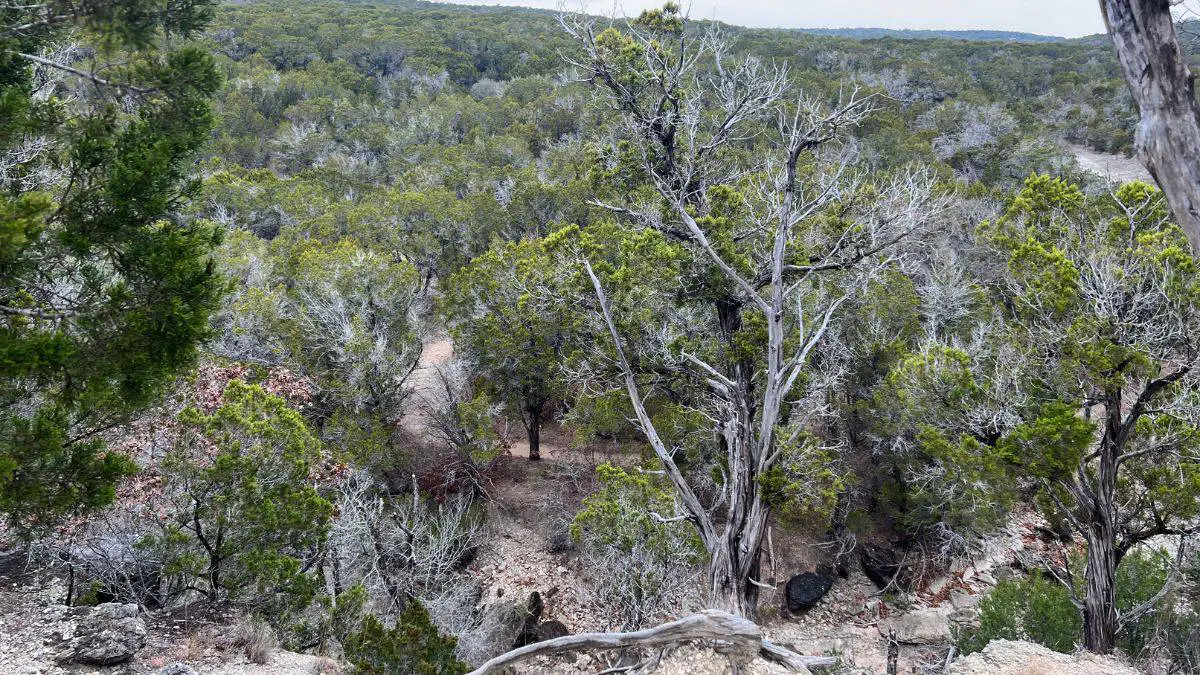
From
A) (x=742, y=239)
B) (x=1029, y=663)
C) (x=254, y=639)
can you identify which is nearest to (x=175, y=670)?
(x=254, y=639)

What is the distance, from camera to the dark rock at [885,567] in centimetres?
1215

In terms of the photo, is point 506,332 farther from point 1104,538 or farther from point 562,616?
point 1104,538

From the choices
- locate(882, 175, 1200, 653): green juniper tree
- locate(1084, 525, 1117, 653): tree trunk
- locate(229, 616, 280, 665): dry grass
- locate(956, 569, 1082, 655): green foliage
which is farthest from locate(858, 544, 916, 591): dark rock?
locate(229, 616, 280, 665): dry grass

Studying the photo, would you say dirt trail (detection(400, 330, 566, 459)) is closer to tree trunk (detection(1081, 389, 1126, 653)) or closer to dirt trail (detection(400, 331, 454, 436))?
dirt trail (detection(400, 331, 454, 436))

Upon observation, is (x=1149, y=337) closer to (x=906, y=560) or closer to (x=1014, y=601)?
(x=1014, y=601)

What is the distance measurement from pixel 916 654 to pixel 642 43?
10607mm

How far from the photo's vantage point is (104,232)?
4410 mm

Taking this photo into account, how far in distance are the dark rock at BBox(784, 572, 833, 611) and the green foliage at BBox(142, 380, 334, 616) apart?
9.01m

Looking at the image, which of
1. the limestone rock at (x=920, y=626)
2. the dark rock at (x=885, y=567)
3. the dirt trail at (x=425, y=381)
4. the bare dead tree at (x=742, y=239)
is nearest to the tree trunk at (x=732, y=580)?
the bare dead tree at (x=742, y=239)

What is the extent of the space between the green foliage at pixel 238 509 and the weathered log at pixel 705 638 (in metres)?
4.67

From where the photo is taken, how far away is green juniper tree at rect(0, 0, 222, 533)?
14.2 ft

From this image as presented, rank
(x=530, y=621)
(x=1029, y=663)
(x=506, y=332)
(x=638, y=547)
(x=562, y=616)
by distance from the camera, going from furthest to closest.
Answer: (x=506, y=332), (x=562, y=616), (x=530, y=621), (x=638, y=547), (x=1029, y=663)

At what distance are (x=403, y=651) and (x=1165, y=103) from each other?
6.88 metres

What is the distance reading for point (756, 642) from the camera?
4129 mm
